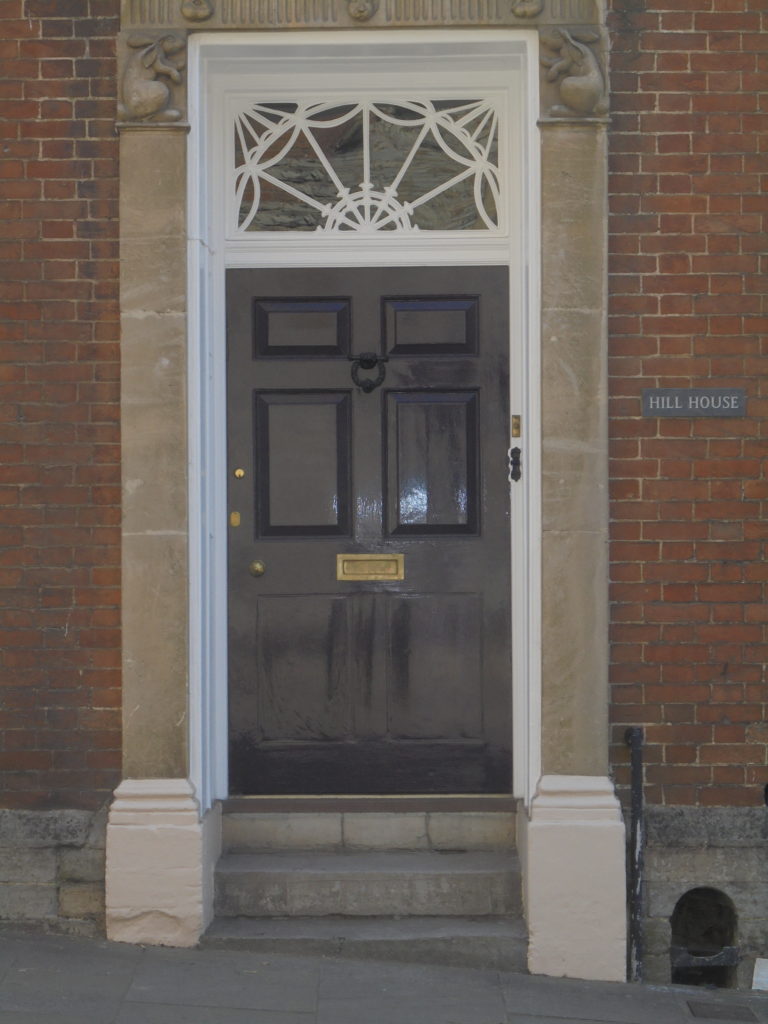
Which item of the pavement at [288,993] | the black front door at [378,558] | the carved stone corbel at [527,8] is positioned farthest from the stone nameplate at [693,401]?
the pavement at [288,993]

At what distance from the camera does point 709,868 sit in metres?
5.61

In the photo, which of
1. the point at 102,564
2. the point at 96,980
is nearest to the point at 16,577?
the point at 102,564

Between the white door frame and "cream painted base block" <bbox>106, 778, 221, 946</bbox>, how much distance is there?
146 mm

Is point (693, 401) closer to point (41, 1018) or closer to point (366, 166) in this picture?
point (366, 166)

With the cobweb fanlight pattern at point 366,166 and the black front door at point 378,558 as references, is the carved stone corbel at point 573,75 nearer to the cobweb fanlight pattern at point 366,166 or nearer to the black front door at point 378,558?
A: the cobweb fanlight pattern at point 366,166

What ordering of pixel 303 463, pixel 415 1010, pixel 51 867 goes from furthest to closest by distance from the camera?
1. pixel 303 463
2. pixel 51 867
3. pixel 415 1010

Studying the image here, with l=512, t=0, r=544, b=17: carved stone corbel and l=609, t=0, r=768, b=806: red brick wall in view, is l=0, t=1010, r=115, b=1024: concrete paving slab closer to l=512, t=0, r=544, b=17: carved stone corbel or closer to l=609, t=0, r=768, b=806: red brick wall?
l=609, t=0, r=768, b=806: red brick wall

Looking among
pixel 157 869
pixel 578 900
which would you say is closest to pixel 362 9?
pixel 157 869

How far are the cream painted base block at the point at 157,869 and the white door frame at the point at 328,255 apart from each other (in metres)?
0.15

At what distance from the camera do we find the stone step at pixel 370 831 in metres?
5.83

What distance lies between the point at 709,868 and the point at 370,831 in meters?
1.50

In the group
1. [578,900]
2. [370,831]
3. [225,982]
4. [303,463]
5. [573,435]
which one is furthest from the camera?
[303,463]

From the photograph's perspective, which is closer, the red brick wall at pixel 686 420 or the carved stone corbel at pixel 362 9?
the carved stone corbel at pixel 362 9

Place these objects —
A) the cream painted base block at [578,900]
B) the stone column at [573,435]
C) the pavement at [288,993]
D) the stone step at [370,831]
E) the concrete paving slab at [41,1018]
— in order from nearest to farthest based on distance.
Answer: the concrete paving slab at [41,1018] → the pavement at [288,993] → the cream painted base block at [578,900] → the stone column at [573,435] → the stone step at [370,831]
